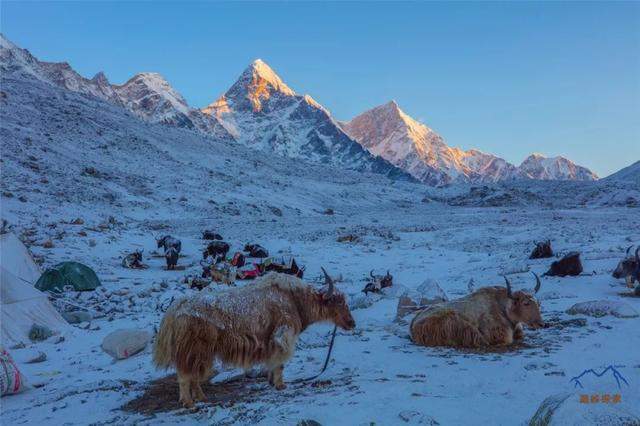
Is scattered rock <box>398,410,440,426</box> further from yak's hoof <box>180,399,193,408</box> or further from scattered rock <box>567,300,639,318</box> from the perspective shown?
scattered rock <box>567,300,639,318</box>

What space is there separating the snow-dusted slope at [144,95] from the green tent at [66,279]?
9607 centimetres

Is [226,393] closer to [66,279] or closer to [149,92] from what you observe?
[66,279]

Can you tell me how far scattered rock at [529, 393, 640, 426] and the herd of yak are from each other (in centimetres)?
266

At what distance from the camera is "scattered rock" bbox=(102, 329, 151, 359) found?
6.77 meters

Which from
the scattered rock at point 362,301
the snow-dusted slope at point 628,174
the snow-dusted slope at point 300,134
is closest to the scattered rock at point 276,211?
the scattered rock at point 362,301

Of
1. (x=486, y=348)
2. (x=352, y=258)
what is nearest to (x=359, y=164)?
(x=352, y=258)

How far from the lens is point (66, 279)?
11.2 meters

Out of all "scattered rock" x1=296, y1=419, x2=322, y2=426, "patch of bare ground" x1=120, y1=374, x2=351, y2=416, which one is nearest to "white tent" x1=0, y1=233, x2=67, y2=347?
"patch of bare ground" x1=120, y1=374, x2=351, y2=416

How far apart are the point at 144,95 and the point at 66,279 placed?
6051 inches

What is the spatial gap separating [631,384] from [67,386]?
5.87 metres

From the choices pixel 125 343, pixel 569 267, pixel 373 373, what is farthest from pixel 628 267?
pixel 125 343

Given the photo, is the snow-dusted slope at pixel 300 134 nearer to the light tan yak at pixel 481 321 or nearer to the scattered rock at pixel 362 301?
the scattered rock at pixel 362 301

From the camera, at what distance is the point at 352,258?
17.1 meters

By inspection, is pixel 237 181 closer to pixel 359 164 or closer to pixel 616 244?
pixel 616 244
